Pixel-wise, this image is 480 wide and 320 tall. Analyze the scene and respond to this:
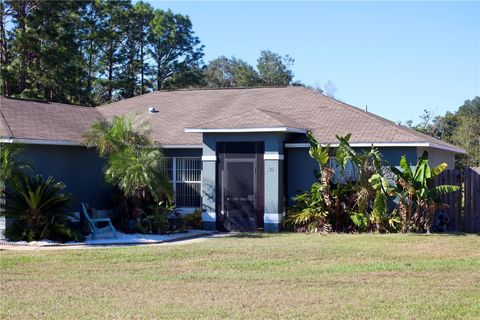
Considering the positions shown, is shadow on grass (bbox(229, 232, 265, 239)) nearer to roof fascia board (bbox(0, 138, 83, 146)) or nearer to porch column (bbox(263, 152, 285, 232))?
porch column (bbox(263, 152, 285, 232))

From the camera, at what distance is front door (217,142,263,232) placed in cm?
2078

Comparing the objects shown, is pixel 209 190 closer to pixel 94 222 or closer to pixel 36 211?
pixel 94 222

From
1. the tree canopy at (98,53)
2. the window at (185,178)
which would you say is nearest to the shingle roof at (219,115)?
the window at (185,178)

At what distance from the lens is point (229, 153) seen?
824 inches

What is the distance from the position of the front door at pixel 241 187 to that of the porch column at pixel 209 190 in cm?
22

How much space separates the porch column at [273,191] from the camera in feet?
66.4

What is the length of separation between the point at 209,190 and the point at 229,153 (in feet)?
4.21

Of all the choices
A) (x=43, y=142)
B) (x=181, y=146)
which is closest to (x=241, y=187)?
(x=181, y=146)

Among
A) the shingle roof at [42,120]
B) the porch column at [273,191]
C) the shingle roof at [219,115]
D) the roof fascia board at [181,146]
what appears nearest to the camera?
the shingle roof at [42,120]

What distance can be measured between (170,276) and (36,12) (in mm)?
26872

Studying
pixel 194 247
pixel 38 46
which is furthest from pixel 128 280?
pixel 38 46

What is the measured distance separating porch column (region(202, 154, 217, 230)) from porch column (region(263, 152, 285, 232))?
1635 mm

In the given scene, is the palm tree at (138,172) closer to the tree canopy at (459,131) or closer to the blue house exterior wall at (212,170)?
the blue house exterior wall at (212,170)

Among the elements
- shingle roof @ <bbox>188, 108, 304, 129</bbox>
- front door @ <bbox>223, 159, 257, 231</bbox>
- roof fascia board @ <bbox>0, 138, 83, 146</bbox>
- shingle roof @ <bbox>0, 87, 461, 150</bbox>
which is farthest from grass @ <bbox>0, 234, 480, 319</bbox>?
shingle roof @ <bbox>0, 87, 461, 150</bbox>
